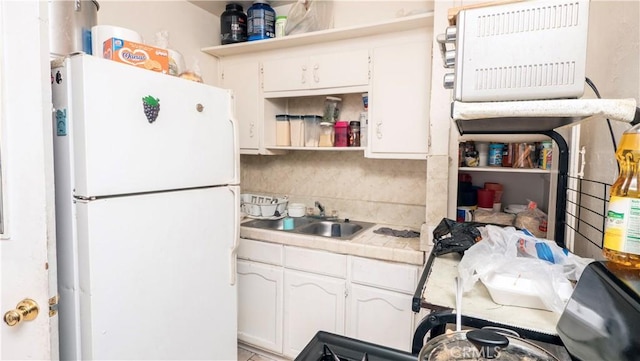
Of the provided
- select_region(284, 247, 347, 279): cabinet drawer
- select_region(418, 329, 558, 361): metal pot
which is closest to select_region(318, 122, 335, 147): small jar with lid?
select_region(284, 247, 347, 279): cabinet drawer

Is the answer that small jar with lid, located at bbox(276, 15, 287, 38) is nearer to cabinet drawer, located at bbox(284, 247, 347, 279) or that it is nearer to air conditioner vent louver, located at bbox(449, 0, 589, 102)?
cabinet drawer, located at bbox(284, 247, 347, 279)

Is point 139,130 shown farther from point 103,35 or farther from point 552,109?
point 552,109

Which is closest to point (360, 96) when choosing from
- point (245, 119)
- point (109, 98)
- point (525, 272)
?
point (245, 119)

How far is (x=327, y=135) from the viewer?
2.42 metres

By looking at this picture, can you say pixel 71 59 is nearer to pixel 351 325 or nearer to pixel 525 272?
pixel 525 272

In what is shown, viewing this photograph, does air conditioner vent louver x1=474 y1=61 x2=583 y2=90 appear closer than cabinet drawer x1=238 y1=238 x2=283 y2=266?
Yes

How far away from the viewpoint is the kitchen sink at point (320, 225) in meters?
2.40

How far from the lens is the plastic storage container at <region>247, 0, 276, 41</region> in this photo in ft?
7.78

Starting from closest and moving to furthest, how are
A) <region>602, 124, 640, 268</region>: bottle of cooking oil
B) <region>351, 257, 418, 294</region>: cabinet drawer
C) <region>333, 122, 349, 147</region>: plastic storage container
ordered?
1. <region>602, 124, 640, 268</region>: bottle of cooking oil
2. <region>351, 257, 418, 294</region>: cabinet drawer
3. <region>333, 122, 349, 147</region>: plastic storage container

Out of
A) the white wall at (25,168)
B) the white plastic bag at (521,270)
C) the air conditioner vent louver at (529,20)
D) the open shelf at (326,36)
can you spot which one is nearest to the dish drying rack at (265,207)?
the open shelf at (326,36)

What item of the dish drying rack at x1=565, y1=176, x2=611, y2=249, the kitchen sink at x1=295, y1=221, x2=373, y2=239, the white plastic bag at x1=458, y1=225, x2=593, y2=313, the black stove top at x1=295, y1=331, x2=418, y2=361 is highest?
the dish drying rack at x1=565, y1=176, x2=611, y2=249

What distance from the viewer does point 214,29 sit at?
267 cm

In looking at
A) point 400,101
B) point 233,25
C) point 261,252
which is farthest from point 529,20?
point 233,25

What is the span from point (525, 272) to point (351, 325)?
1.33 m
